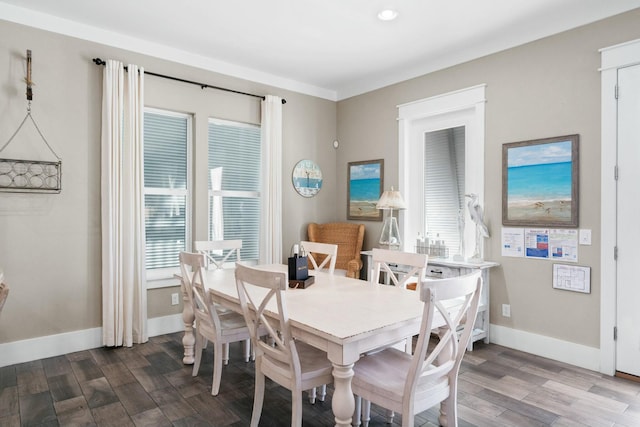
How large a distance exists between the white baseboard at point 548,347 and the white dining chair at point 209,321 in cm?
234

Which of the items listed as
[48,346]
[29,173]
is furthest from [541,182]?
[48,346]

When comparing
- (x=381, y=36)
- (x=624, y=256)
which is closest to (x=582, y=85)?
(x=624, y=256)

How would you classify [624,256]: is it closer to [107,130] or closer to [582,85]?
[582,85]

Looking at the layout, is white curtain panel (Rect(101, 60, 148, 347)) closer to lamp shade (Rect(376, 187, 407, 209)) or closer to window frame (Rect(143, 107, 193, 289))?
window frame (Rect(143, 107, 193, 289))

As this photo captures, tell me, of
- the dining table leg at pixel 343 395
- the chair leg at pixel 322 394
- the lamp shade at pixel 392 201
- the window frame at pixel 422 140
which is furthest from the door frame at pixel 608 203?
the dining table leg at pixel 343 395

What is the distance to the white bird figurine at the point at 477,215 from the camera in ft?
11.8

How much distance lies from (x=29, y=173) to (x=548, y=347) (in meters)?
4.51

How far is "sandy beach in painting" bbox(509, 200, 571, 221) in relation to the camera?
317cm

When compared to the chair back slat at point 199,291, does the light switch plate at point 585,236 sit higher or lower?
higher

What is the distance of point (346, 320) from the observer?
1821 millimetres

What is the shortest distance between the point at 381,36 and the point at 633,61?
6.38ft

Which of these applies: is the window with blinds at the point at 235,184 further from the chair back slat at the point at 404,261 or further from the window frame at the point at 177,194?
the chair back slat at the point at 404,261

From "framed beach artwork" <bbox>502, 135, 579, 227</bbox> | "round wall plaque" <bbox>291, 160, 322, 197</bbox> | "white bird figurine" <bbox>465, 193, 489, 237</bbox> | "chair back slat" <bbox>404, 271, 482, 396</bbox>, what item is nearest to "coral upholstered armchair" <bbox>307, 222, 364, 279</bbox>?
"round wall plaque" <bbox>291, 160, 322, 197</bbox>

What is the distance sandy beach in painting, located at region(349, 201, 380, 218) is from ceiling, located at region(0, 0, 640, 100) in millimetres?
1552
